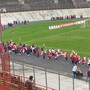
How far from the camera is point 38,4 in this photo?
78375 millimetres

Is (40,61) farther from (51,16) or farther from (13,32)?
(51,16)

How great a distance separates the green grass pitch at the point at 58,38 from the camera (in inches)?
1594

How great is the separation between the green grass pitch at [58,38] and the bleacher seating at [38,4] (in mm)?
16013

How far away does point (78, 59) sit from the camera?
3155cm

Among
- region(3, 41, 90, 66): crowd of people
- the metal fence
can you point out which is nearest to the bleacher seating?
region(3, 41, 90, 66): crowd of people

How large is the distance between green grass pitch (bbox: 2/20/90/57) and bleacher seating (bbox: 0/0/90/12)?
630 inches

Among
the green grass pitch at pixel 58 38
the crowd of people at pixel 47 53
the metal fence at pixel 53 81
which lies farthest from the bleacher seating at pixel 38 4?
the metal fence at pixel 53 81

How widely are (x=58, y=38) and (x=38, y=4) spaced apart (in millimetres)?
31809

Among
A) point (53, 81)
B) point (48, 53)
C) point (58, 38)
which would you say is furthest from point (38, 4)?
point (53, 81)

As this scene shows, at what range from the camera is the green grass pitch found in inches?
1594

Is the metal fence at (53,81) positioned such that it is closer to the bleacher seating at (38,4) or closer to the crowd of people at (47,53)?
the crowd of people at (47,53)

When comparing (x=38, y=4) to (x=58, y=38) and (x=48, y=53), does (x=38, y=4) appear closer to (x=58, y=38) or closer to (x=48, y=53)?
(x=58, y=38)

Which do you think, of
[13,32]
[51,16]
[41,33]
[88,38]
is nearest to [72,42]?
[88,38]

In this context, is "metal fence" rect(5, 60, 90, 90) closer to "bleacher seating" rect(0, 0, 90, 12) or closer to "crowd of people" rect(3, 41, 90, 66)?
"crowd of people" rect(3, 41, 90, 66)
